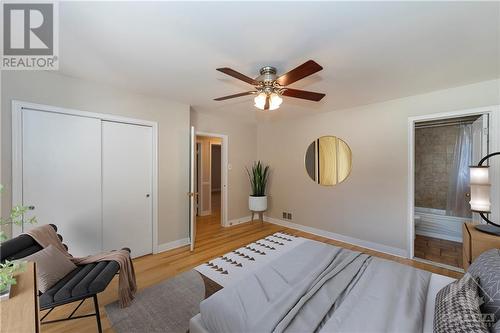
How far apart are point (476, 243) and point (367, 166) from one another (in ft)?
5.19

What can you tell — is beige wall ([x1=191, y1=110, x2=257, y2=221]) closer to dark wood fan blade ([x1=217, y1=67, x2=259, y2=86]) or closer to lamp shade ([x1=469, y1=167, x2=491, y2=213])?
dark wood fan blade ([x1=217, y1=67, x2=259, y2=86])

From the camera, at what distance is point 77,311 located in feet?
6.37

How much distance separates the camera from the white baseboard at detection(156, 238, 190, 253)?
322 cm

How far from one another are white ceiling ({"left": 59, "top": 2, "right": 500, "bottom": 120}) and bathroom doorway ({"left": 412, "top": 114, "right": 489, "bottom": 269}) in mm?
1943

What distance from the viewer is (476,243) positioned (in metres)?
2.06

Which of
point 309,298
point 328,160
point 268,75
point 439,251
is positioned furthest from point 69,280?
point 439,251

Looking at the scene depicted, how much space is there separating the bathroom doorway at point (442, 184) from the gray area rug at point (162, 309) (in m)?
3.33

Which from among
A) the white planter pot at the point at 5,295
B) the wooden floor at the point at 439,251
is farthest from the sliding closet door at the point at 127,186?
the wooden floor at the point at 439,251

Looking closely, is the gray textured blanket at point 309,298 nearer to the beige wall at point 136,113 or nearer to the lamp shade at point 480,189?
the lamp shade at point 480,189

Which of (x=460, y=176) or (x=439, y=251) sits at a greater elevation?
(x=460, y=176)

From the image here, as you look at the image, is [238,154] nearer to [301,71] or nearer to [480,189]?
[301,71]

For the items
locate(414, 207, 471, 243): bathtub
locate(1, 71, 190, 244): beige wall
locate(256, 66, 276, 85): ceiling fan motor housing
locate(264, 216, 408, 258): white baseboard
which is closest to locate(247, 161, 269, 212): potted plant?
locate(264, 216, 408, 258): white baseboard

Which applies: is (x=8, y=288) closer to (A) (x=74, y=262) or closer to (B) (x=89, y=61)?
(A) (x=74, y=262)

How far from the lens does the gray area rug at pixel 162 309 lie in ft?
5.76
